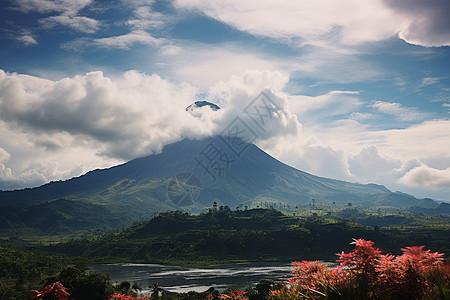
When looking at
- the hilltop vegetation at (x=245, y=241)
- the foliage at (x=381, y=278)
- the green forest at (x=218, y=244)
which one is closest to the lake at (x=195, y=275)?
the green forest at (x=218, y=244)

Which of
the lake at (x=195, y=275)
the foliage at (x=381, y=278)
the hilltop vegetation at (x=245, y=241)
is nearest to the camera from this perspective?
the foliage at (x=381, y=278)

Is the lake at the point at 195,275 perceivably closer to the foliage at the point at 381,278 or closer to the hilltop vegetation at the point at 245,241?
the hilltop vegetation at the point at 245,241

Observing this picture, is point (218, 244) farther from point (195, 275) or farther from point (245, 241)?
point (195, 275)

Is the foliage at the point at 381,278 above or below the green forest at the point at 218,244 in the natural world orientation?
above

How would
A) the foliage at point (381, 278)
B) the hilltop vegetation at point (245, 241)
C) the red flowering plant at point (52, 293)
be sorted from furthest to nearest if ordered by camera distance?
1. the hilltop vegetation at point (245, 241)
2. the red flowering plant at point (52, 293)
3. the foliage at point (381, 278)

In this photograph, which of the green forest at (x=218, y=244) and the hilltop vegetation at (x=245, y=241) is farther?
the hilltop vegetation at (x=245, y=241)

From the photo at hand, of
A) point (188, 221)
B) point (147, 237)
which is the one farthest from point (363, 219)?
point (147, 237)
